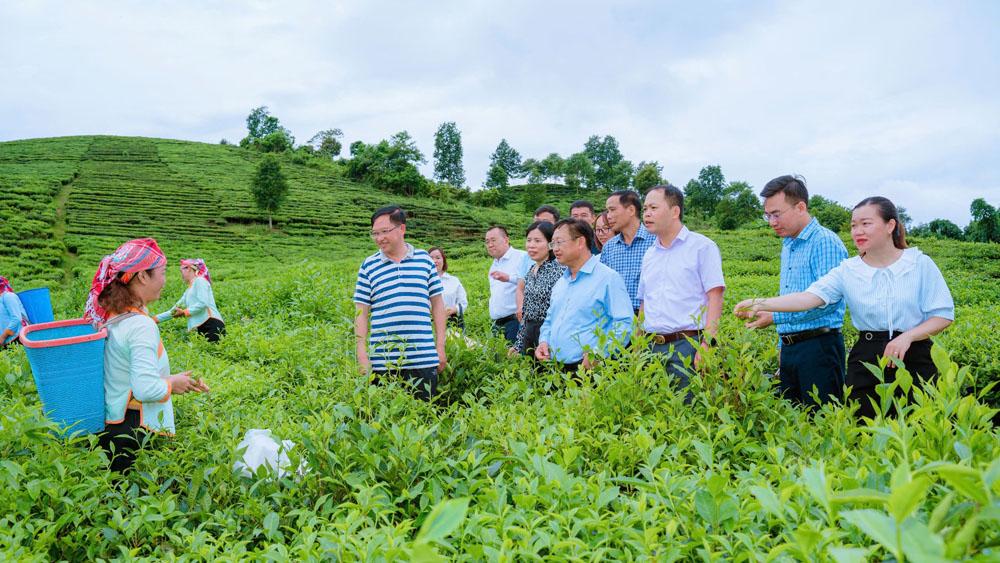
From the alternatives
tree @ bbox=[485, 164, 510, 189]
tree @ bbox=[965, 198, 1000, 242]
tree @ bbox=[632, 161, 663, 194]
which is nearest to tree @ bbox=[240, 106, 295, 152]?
tree @ bbox=[485, 164, 510, 189]

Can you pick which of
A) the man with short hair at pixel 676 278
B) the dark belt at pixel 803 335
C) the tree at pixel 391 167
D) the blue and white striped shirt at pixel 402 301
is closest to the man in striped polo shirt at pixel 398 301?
the blue and white striped shirt at pixel 402 301

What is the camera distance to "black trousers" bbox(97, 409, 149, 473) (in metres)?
2.51

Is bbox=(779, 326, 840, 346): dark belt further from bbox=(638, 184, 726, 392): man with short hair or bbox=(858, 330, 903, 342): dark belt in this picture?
bbox=(638, 184, 726, 392): man with short hair

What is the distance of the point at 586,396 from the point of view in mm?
2383

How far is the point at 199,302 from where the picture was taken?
7227 millimetres

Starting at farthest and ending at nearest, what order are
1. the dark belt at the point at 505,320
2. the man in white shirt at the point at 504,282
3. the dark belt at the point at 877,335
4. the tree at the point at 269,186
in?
the tree at the point at 269,186, the dark belt at the point at 505,320, the man in white shirt at the point at 504,282, the dark belt at the point at 877,335

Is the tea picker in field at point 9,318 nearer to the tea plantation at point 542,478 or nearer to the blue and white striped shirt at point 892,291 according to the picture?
the tea plantation at point 542,478

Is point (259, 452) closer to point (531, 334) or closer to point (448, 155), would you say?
point (531, 334)

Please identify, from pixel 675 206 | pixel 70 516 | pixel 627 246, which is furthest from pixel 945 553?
pixel 627 246

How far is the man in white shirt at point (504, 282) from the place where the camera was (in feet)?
18.6

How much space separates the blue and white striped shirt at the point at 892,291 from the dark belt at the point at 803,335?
11.0 inches

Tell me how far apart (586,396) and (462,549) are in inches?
41.7

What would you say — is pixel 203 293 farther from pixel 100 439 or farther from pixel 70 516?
pixel 70 516

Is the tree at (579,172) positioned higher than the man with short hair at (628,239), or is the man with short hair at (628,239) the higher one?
the tree at (579,172)
